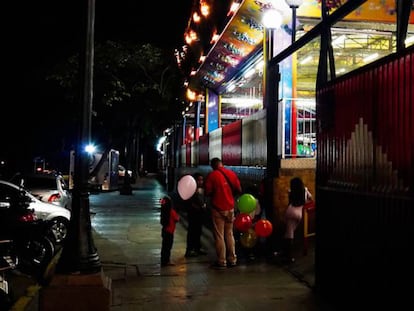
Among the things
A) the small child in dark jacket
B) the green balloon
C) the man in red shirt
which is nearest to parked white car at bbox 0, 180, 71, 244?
the small child in dark jacket

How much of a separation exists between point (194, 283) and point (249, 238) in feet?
6.00

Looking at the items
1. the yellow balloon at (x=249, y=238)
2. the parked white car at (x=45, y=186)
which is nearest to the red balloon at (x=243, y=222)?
the yellow balloon at (x=249, y=238)

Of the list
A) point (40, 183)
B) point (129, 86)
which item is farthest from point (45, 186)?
point (129, 86)

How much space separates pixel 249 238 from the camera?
9898mm

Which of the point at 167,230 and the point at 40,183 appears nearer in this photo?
the point at 167,230

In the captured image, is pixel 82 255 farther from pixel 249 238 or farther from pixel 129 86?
pixel 129 86

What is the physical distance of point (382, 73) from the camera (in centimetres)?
587

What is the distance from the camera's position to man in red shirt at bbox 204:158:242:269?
9.55 metres

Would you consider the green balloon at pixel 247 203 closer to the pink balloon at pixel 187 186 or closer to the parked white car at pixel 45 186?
the pink balloon at pixel 187 186

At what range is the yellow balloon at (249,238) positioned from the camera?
9.91 meters

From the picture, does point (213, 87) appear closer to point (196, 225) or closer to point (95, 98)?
point (95, 98)

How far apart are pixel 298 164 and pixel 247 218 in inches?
70.7

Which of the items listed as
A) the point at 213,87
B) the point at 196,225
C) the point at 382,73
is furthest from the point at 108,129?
the point at 382,73

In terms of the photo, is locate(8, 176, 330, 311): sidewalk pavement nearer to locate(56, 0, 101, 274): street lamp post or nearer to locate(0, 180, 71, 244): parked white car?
locate(56, 0, 101, 274): street lamp post
